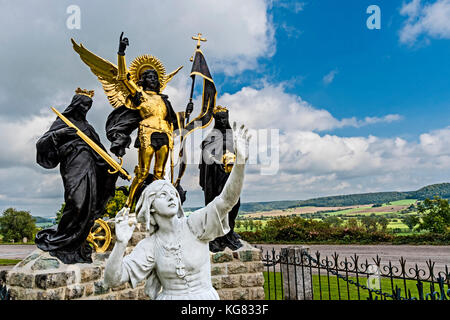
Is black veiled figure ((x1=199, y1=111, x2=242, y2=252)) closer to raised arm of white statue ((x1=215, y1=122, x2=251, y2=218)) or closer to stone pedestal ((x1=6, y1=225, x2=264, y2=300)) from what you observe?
stone pedestal ((x1=6, y1=225, x2=264, y2=300))

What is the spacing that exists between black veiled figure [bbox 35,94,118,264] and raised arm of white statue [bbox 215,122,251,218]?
369cm

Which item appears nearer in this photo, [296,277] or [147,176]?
[296,277]

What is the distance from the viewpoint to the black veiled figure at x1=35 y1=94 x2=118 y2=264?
530 cm

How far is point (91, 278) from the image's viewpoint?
5461mm

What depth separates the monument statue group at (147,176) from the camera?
103 inches

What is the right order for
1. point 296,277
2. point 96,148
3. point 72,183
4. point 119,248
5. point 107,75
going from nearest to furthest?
point 119,248 → point 72,183 → point 96,148 → point 296,277 → point 107,75

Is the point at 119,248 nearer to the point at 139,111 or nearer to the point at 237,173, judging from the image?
the point at 237,173

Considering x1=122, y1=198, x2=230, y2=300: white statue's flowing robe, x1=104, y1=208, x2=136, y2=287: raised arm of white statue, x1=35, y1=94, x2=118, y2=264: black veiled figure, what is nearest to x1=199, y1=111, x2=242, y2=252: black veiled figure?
x1=35, y1=94, x2=118, y2=264: black veiled figure

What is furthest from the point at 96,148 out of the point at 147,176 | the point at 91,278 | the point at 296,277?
the point at 296,277

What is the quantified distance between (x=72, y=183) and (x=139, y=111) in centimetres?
266

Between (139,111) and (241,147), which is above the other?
(139,111)

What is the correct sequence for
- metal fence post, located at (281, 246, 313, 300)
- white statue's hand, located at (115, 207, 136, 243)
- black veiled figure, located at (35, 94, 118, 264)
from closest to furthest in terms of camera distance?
white statue's hand, located at (115, 207, 136, 243) → black veiled figure, located at (35, 94, 118, 264) → metal fence post, located at (281, 246, 313, 300)
